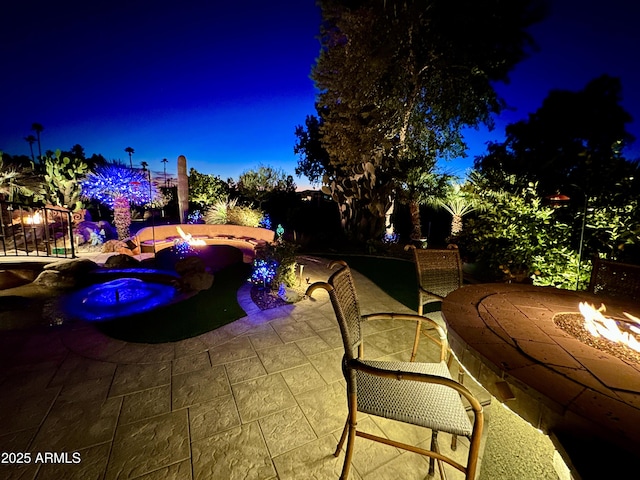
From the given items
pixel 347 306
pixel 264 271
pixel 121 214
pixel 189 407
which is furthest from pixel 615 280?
pixel 121 214

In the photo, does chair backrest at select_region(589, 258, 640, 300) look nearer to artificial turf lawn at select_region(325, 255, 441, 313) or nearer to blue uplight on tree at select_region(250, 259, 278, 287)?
artificial turf lawn at select_region(325, 255, 441, 313)

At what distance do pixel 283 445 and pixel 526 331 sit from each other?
5.35 ft

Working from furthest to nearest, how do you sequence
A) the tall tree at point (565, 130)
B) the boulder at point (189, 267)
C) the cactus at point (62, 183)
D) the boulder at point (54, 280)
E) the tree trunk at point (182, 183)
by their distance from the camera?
the tall tree at point (565, 130) → the tree trunk at point (182, 183) → the cactus at point (62, 183) → the boulder at point (189, 267) → the boulder at point (54, 280)

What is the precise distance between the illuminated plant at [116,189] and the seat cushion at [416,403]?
10854mm

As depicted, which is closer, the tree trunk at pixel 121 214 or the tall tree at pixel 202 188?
the tree trunk at pixel 121 214

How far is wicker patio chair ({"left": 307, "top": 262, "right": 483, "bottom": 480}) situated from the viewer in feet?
4.03

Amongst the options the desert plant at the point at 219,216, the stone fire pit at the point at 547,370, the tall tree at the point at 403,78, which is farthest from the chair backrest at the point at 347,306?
the desert plant at the point at 219,216

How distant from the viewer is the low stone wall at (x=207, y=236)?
8.28m

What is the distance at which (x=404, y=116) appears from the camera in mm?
8805

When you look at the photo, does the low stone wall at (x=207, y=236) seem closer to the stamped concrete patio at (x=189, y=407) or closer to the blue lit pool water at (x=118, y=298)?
the blue lit pool water at (x=118, y=298)

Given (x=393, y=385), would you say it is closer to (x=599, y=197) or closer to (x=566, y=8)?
(x=599, y=197)

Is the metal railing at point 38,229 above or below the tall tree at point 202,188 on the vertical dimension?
below

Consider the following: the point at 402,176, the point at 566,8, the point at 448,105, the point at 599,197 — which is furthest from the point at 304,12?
the point at 599,197

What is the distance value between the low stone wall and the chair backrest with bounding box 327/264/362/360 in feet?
21.2
